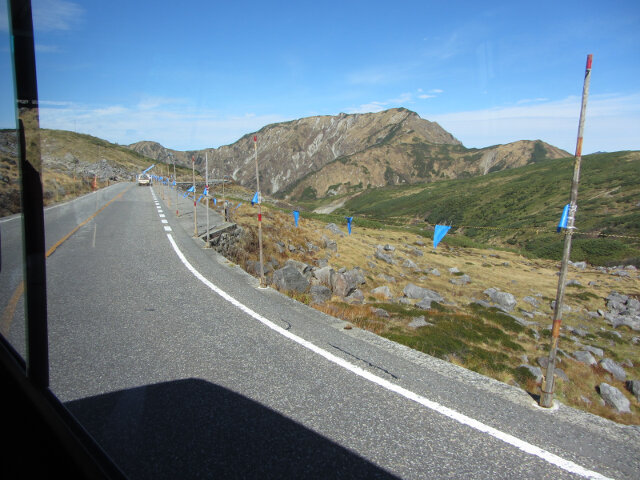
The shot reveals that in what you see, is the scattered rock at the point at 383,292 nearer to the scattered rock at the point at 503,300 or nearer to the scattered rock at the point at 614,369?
the scattered rock at the point at 503,300

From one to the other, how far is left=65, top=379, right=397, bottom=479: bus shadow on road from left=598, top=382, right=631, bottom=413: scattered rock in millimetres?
12680

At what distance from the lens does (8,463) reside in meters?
1.34

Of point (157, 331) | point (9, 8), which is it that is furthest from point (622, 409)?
point (9, 8)

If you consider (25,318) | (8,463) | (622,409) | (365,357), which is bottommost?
(622,409)

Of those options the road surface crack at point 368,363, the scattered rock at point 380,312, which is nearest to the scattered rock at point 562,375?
the scattered rock at point 380,312

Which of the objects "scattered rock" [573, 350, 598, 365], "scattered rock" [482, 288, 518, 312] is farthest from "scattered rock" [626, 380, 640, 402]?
"scattered rock" [482, 288, 518, 312]

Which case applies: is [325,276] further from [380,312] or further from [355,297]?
[380,312]

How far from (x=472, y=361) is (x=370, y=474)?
32.1 feet

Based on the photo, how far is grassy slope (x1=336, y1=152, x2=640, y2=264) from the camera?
172ft

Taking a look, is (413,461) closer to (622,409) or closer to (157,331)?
(157,331)

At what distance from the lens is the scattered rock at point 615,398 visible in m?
→ 11.4

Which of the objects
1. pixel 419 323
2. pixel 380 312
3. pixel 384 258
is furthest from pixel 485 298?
pixel 380 312

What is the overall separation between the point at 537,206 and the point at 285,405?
90178mm

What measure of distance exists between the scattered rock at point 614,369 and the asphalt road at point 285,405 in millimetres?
13829
